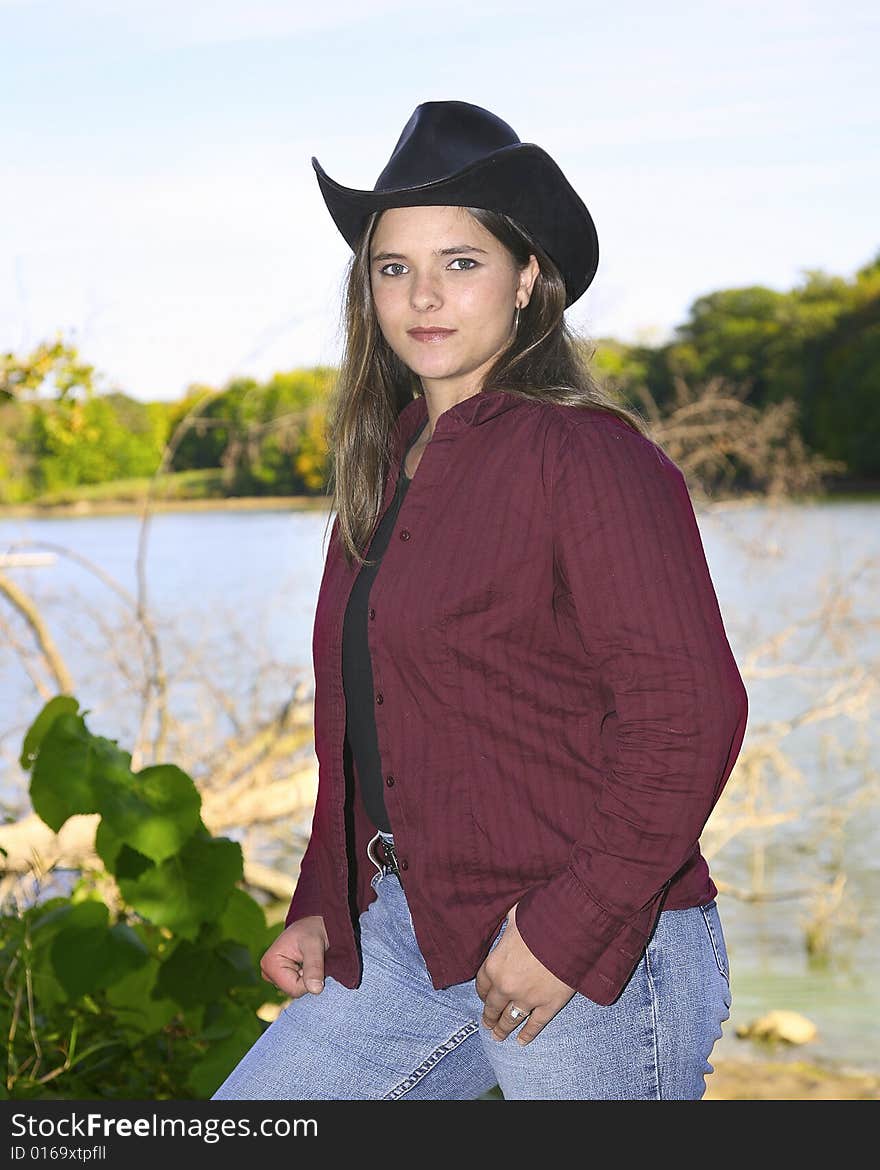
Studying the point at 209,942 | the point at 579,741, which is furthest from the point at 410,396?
the point at 209,942

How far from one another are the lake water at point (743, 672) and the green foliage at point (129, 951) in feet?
8.71

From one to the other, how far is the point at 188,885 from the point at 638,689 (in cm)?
124

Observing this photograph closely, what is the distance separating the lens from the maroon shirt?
134cm

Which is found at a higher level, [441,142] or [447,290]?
[441,142]

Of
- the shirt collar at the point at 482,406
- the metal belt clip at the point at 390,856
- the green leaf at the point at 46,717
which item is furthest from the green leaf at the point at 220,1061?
the shirt collar at the point at 482,406

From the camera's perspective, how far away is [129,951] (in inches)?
94.0

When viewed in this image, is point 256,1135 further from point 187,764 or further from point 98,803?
point 187,764

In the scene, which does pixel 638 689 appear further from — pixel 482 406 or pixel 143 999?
pixel 143 999

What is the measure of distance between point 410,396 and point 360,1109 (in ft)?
3.03

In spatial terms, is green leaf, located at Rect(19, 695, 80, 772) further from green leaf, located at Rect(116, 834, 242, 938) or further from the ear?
the ear

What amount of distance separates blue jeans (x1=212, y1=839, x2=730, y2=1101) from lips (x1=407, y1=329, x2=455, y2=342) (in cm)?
64

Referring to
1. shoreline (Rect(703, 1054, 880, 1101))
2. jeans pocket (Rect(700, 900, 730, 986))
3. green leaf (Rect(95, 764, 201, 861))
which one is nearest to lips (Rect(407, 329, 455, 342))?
jeans pocket (Rect(700, 900, 730, 986))

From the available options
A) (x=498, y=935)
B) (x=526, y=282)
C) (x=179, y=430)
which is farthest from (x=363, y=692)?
(x=179, y=430)

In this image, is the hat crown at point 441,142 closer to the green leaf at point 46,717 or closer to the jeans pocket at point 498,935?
the jeans pocket at point 498,935
